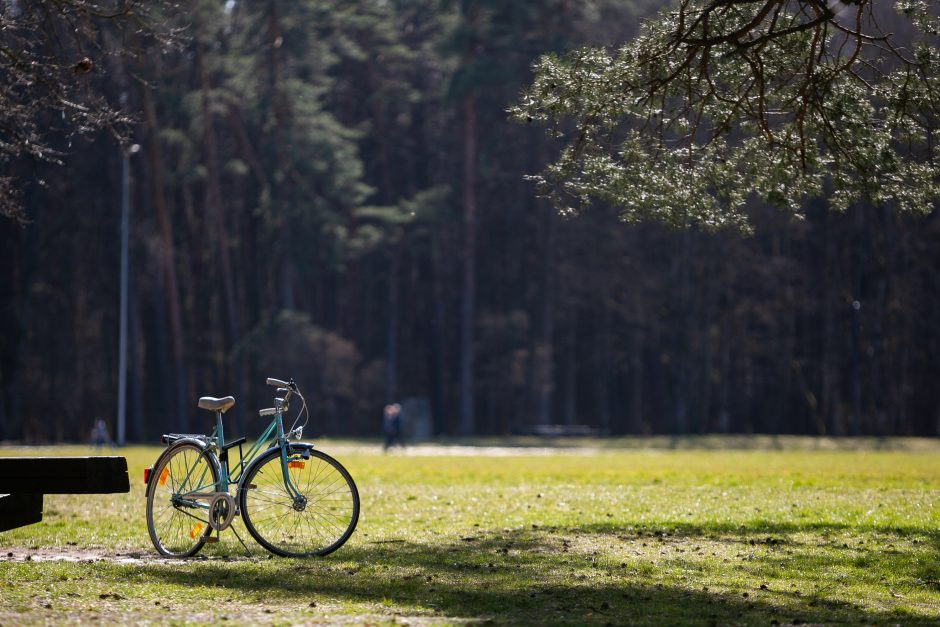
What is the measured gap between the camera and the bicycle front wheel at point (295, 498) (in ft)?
31.9

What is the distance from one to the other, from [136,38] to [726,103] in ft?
20.4

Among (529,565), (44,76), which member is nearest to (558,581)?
(529,565)

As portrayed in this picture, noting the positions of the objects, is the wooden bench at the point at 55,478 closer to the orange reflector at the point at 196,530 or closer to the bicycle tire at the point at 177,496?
the bicycle tire at the point at 177,496

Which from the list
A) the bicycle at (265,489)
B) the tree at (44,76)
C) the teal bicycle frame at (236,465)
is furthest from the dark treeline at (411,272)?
the teal bicycle frame at (236,465)

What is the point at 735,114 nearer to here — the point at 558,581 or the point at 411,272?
the point at 558,581

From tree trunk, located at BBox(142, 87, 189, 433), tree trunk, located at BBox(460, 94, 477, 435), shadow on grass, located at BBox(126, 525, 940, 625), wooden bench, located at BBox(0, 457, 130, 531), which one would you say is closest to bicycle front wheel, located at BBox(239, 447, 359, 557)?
shadow on grass, located at BBox(126, 525, 940, 625)

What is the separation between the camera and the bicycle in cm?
975

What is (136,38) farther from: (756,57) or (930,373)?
(930,373)

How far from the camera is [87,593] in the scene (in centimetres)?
820

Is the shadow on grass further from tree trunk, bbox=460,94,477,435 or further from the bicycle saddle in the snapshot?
tree trunk, bbox=460,94,477,435

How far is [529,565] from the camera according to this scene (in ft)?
31.7

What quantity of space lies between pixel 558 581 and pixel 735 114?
549 centimetres

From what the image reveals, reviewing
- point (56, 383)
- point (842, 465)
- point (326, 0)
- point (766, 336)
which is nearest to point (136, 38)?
point (842, 465)

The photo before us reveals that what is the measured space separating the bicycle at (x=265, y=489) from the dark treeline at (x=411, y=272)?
37.7 m
